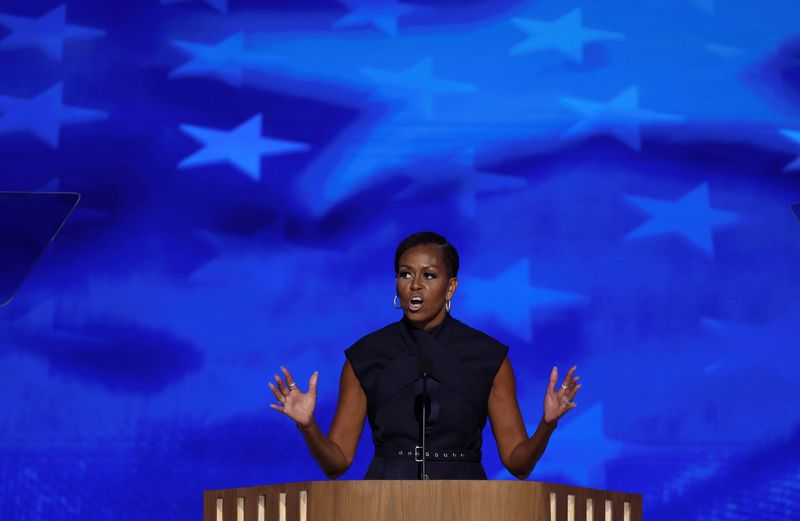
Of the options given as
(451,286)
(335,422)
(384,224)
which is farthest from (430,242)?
(384,224)

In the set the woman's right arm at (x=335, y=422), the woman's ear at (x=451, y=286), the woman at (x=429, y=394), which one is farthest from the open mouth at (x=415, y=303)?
the woman's right arm at (x=335, y=422)

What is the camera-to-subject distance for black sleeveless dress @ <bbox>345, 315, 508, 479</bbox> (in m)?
2.85

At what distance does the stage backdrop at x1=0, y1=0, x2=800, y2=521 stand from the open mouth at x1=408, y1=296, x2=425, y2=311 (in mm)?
1229

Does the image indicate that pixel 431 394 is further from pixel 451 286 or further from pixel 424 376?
pixel 451 286

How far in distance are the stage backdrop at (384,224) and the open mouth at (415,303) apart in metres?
1.23

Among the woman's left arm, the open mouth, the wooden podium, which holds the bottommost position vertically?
the wooden podium

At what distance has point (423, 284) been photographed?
9.71 ft

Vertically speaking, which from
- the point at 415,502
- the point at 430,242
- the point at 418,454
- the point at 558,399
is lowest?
the point at 415,502

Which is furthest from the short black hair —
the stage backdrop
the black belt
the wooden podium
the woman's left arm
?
the stage backdrop

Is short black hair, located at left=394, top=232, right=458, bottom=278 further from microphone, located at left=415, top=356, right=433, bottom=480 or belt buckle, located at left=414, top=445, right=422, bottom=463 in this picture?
belt buckle, located at left=414, top=445, right=422, bottom=463

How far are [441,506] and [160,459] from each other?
6.50 feet

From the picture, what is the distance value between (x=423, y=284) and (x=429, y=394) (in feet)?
0.87

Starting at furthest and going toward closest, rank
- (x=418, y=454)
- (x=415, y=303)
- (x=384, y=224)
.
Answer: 1. (x=384, y=224)
2. (x=415, y=303)
3. (x=418, y=454)

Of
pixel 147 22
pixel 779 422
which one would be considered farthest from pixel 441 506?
pixel 147 22
